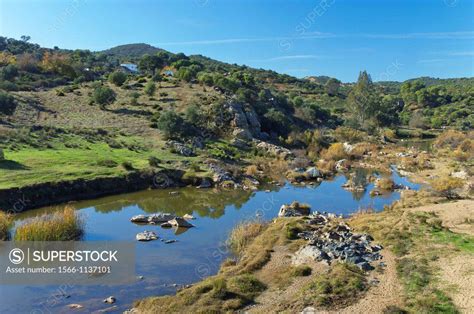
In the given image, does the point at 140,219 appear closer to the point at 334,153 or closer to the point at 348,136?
the point at 334,153

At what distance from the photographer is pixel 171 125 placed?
61.2m

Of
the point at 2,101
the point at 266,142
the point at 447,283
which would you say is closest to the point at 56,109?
the point at 2,101

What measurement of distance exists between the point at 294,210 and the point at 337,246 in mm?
11044

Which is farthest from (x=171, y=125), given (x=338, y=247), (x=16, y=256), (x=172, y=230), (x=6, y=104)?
(x=338, y=247)

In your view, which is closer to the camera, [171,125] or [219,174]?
[219,174]

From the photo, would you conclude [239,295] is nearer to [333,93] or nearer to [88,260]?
[88,260]

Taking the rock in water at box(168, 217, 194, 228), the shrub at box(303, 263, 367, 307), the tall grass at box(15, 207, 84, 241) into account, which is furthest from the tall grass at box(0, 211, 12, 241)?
the shrub at box(303, 263, 367, 307)

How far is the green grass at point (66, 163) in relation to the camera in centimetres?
3719

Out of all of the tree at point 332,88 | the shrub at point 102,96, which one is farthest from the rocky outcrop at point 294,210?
the tree at point 332,88

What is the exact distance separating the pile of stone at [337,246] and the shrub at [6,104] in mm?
47436

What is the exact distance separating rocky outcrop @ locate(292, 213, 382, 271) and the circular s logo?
14.4 m

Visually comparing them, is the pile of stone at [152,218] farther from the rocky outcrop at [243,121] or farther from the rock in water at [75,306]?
the rocky outcrop at [243,121]

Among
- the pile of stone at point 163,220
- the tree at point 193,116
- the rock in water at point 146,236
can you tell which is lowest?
the rock in water at point 146,236

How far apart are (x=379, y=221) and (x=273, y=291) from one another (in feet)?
46.1
